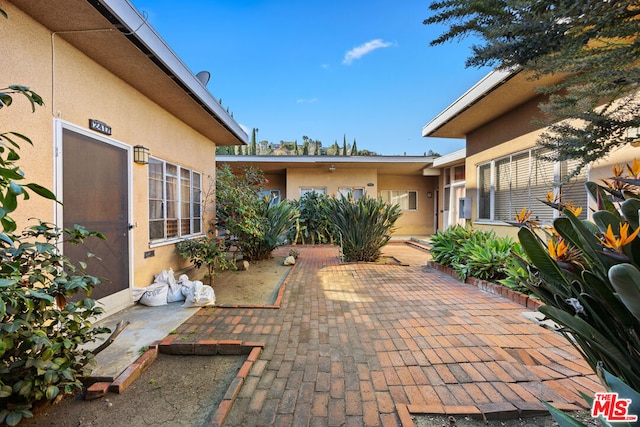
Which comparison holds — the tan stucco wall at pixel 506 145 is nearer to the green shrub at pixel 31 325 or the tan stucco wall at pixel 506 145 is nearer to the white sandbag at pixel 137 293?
the green shrub at pixel 31 325

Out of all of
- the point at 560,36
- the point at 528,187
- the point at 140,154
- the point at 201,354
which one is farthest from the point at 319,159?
the point at 560,36

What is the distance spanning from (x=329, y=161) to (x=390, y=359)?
950 centimetres

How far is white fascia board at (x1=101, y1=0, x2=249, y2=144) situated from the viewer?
2812mm

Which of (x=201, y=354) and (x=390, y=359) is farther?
(x=201, y=354)

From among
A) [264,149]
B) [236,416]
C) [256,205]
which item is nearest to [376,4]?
[256,205]

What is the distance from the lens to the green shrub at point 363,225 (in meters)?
7.10

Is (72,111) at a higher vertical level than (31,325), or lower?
higher

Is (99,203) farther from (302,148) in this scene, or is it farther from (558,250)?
(302,148)

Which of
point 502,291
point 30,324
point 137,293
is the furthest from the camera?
point 502,291

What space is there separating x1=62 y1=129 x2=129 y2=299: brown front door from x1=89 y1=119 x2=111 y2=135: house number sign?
0.14m

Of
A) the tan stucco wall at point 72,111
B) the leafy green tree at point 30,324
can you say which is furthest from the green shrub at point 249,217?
the leafy green tree at point 30,324

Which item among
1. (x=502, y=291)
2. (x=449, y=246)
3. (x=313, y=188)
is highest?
(x=313, y=188)

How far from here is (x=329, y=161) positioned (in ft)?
37.5

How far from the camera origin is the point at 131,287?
4.14 metres
